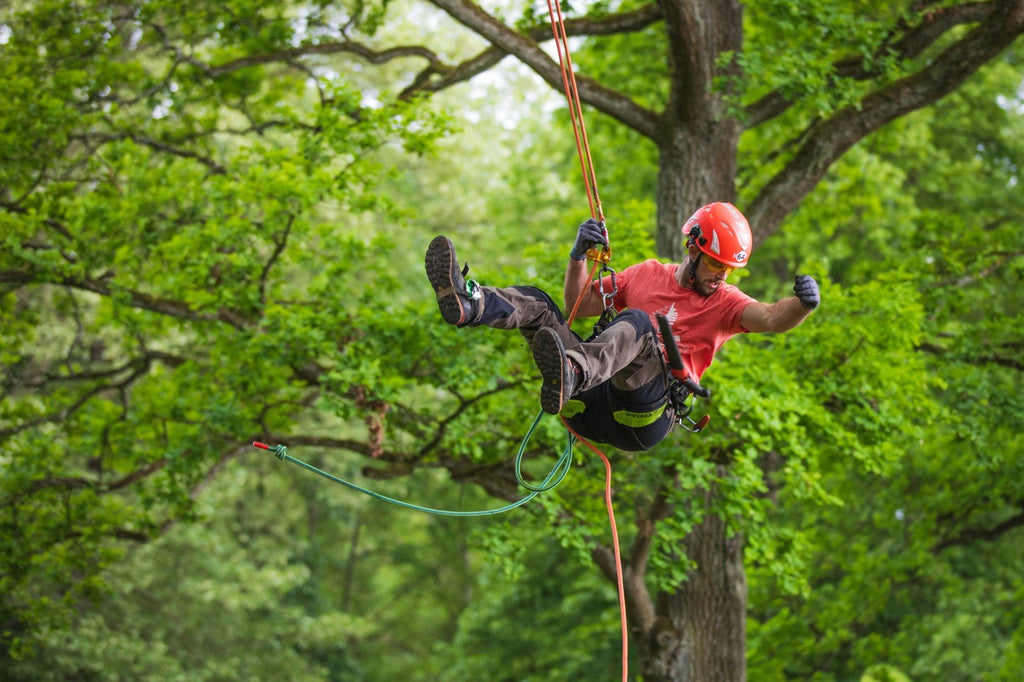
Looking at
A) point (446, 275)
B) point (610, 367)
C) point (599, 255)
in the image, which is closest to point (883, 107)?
point (599, 255)

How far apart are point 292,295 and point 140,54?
8.23 metres

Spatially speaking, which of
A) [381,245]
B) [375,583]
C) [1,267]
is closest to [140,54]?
[1,267]

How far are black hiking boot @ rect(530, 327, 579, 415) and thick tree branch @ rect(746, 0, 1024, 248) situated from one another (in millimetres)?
5559

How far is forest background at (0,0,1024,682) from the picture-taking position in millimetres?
8102

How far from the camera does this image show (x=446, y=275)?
14.5 feet

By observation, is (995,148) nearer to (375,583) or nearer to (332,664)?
(332,664)

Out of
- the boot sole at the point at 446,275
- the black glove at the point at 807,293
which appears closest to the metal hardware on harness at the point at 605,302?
the boot sole at the point at 446,275

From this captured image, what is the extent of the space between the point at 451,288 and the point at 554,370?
0.65 meters

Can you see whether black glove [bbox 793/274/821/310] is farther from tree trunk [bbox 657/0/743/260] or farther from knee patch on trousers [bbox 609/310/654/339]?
tree trunk [bbox 657/0/743/260]

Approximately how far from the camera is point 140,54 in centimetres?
1578

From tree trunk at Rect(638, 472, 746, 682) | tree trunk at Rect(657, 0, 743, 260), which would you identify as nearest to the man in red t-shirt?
tree trunk at Rect(657, 0, 743, 260)

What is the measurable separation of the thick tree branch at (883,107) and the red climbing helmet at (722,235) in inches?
179

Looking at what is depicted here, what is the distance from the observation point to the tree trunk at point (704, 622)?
354 inches

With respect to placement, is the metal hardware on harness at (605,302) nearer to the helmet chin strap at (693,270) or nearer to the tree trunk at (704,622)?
the helmet chin strap at (693,270)
